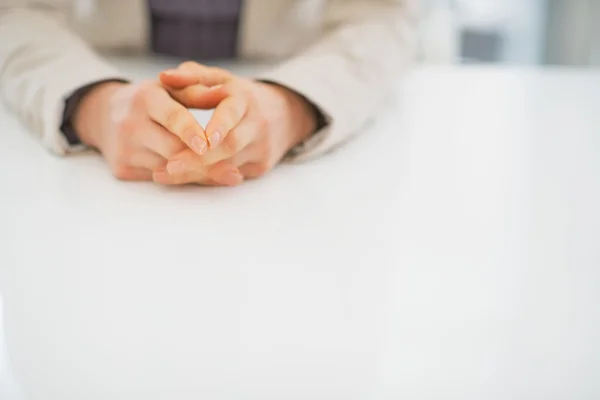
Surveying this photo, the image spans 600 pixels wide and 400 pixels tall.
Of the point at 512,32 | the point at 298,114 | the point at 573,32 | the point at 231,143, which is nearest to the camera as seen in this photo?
the point at 231,143

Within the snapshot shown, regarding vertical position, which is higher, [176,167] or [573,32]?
[573,32]

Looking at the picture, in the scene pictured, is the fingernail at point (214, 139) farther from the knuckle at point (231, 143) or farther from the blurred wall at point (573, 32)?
the blurred wall at point (573, 32)

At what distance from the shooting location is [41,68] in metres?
0.62

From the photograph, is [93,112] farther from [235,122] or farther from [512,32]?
[512,32]

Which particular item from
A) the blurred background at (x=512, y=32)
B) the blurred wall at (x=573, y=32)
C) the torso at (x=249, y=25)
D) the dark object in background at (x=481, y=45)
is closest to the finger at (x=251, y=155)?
the torso at (x=249, y=25)

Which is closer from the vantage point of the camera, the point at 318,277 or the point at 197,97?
the point at 318,277

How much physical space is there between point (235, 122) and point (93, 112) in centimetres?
16

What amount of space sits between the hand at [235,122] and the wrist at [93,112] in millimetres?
71

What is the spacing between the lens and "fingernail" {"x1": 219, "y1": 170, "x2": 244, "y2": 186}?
521 millimetres

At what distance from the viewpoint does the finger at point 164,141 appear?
0.51 m

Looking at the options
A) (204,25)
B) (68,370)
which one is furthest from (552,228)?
(204,25)

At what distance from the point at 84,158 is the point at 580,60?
1073 millimetres

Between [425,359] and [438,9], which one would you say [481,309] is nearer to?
[425,359]

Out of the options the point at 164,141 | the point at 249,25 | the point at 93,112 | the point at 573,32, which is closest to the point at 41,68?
the point at 93,112
